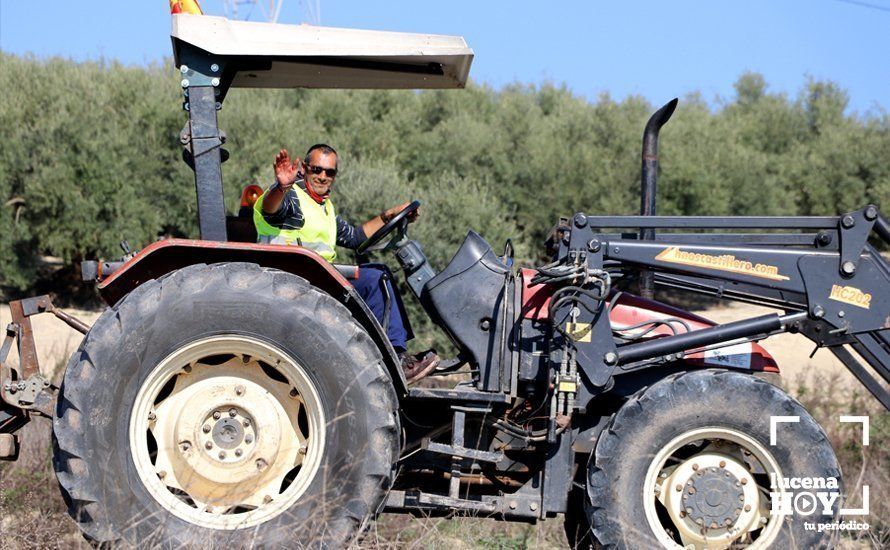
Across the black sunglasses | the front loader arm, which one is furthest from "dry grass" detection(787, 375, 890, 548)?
the black sunglasses

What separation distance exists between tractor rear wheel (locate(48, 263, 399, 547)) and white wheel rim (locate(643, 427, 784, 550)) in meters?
1.25

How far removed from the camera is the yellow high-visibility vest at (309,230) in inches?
190

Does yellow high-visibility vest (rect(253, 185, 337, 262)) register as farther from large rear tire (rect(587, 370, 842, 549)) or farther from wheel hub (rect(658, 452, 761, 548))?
wheel hub (rect(658, 452, 761, 548))

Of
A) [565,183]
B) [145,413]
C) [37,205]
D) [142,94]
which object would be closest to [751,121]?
[565,183]

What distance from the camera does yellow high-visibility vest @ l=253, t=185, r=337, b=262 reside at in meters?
4.83

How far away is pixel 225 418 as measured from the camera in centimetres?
414

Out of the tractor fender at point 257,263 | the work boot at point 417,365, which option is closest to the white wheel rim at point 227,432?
the tractor fender at point 257,263

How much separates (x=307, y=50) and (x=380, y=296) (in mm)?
1234

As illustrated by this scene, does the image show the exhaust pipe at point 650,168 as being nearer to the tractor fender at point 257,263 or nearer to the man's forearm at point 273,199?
the tractor fender at point 257,263

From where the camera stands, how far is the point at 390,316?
185 inches

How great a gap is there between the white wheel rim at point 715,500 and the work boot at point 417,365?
1.14 metres

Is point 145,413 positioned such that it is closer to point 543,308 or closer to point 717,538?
point 543,308

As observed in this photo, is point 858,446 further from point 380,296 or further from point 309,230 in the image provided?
point 309,230

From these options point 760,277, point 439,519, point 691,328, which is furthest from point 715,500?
point 439,519
